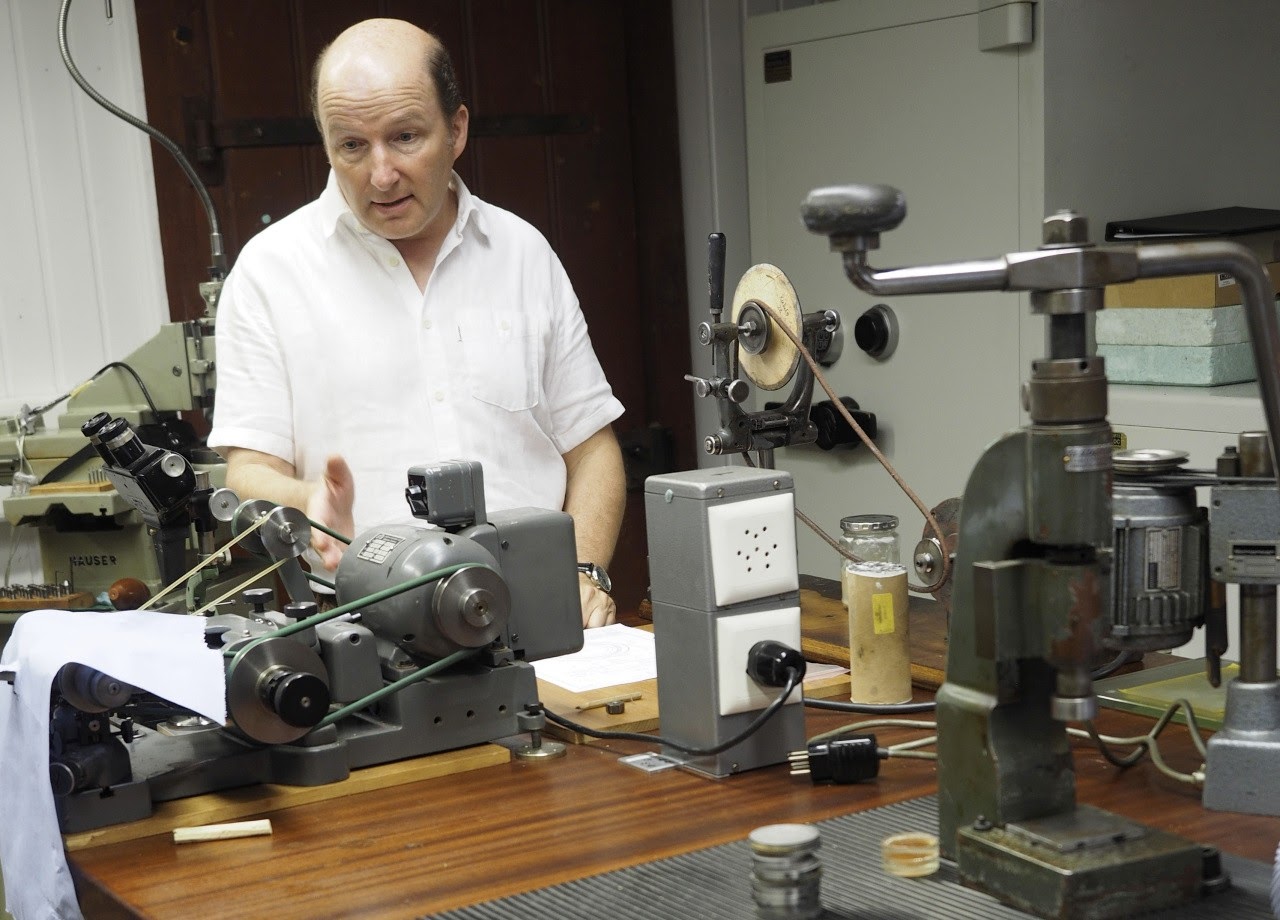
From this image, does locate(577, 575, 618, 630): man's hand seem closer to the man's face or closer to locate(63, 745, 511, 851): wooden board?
locate(63, 745, 511, 851): wooden board

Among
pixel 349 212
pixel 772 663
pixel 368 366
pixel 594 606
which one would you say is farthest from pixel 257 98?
pixel 772 663

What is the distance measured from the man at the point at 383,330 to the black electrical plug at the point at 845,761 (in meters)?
1.10

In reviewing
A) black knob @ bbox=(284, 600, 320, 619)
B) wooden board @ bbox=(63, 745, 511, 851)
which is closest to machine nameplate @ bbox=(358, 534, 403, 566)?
black knob @ bbox=(284, 600, 320, 619)

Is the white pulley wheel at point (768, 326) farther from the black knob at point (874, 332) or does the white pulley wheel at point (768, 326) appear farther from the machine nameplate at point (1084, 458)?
the black knob at point (874, 332)

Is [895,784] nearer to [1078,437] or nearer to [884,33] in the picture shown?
[1078,437]

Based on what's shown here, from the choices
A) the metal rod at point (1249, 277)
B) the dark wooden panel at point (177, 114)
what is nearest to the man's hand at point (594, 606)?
the metal rod at point (1249, 277)

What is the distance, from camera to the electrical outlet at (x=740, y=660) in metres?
1.37

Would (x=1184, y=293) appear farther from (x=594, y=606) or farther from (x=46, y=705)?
(x=46, y=705)

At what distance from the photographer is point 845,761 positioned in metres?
1.34

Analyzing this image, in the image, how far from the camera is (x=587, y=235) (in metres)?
3.75

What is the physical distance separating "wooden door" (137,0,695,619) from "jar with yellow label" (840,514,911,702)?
6.90 ft

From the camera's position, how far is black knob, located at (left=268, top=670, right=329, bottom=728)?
4.38ft

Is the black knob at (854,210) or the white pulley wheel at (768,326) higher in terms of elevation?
the black knob at (854,210)

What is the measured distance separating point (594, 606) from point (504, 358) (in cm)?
57
